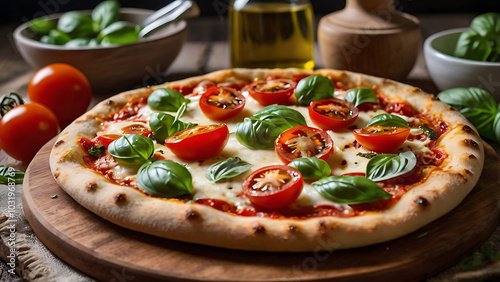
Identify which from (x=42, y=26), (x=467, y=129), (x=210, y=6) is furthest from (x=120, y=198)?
(x=210, y=6)

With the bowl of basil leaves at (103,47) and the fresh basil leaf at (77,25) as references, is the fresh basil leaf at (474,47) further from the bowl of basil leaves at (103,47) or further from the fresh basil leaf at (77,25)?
the fresh basil leaf at (77,25)

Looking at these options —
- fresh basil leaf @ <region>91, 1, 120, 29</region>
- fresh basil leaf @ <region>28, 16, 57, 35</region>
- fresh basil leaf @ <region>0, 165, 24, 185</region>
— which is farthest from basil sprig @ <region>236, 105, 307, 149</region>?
fresh basil leaf @ <region>28, 16, 57, 35</region>

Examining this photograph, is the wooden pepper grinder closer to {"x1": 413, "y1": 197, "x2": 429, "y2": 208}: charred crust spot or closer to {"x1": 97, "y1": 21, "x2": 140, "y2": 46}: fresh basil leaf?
{"x1": 97, "y1": 21, "x2": 140, "y2": 46}: fresh basil leaf

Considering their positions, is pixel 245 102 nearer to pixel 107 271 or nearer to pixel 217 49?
pixel 107 271

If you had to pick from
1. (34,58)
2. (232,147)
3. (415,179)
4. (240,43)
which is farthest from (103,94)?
(415,179)

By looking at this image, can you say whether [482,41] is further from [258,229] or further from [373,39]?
[258,229]

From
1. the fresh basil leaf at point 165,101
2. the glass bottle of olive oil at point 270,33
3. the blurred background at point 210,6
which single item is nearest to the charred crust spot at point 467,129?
the fresh basil leaf at point 165,101
